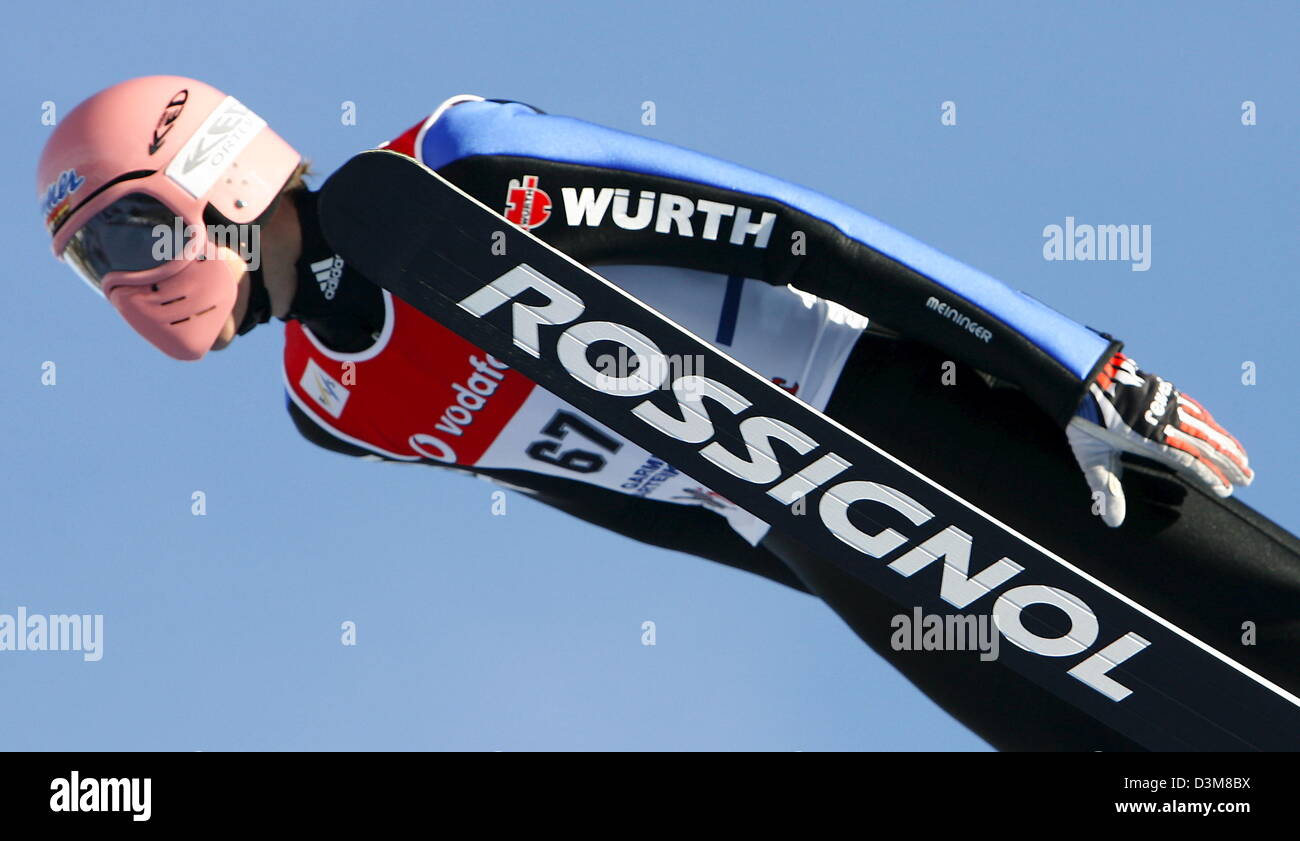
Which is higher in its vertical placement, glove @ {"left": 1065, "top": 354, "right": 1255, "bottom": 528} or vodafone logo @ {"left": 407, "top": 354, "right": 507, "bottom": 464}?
vodafone logo @ {"left": 407, "top": 354, "right": 507, "bottom": 464}

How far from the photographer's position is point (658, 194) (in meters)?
5.39

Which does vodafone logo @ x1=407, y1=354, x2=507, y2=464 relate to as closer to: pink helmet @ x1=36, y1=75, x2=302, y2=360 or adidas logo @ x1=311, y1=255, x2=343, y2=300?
adidas logo @ x1=311, y1=255, x2=343, y2=300

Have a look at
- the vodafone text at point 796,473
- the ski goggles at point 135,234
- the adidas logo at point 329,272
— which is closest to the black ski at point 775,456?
the vodafone text at point 796,473

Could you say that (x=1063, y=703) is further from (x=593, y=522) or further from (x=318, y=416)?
(x=318, y=416)

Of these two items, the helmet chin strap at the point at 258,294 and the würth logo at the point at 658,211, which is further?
the helmet chin strap at the point at 258,294

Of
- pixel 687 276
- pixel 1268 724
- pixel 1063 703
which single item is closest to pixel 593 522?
pixel 687 276

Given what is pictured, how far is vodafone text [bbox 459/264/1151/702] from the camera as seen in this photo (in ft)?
17.6

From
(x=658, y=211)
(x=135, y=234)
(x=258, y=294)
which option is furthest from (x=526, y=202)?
(x=135, y=234)

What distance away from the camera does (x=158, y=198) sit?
18.3ft

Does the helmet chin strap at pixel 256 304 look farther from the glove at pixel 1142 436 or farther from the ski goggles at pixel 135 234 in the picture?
the glove at pixel 1142 436

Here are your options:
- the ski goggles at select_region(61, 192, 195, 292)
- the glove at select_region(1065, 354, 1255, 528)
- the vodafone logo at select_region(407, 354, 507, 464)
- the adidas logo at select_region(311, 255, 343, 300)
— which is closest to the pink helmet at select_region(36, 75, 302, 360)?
the ski goggles at select_region(61, 192, 195, 292)

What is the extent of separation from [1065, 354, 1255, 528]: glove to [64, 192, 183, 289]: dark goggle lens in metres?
2.69

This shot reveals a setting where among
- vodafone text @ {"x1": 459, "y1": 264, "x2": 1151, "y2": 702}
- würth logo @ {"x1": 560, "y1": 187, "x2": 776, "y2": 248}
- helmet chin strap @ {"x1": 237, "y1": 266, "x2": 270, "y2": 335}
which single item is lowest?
vodafone text @ {"x1": 459, "y1": 264, "x2": 1151, "y2": 702}

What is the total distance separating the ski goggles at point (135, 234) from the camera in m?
5.61
